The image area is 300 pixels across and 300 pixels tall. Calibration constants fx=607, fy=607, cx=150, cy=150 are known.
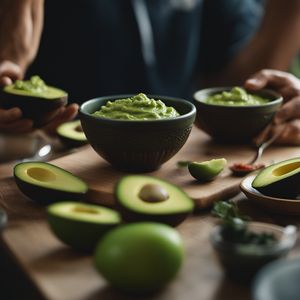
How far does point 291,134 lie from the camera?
1.68 m

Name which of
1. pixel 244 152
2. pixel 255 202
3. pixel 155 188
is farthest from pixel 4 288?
pixel 244 152

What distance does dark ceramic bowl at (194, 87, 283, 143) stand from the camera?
160cm

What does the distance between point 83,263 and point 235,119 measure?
0.73 m

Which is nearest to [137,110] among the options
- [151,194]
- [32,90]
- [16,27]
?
[151,194]

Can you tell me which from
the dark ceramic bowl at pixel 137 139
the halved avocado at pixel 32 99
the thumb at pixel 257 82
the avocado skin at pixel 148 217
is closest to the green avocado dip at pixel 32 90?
the halved avocado at pixel 32 99

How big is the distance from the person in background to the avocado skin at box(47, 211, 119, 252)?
60.0 inches

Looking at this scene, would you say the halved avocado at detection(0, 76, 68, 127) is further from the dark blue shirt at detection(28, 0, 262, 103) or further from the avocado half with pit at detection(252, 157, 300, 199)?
the dark blue shirt at detection(28, 0, 262, 103)

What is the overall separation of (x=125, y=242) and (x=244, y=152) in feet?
2.55

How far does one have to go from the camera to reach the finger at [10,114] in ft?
5.33

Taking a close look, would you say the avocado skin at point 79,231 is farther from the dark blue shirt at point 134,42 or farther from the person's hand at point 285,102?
the dark blue shirt at point 134,42

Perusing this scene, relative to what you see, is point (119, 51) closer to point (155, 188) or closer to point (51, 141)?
point (51, 141)

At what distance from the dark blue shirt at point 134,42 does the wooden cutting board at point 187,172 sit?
0.94 m

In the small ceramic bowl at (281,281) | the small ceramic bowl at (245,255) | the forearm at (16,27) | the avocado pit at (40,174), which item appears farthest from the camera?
the forearm at (16,27)

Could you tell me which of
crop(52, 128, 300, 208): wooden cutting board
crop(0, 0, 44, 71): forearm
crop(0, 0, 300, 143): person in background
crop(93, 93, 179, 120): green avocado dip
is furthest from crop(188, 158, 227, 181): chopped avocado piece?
crop(0, 0, 300, 143): person in background
